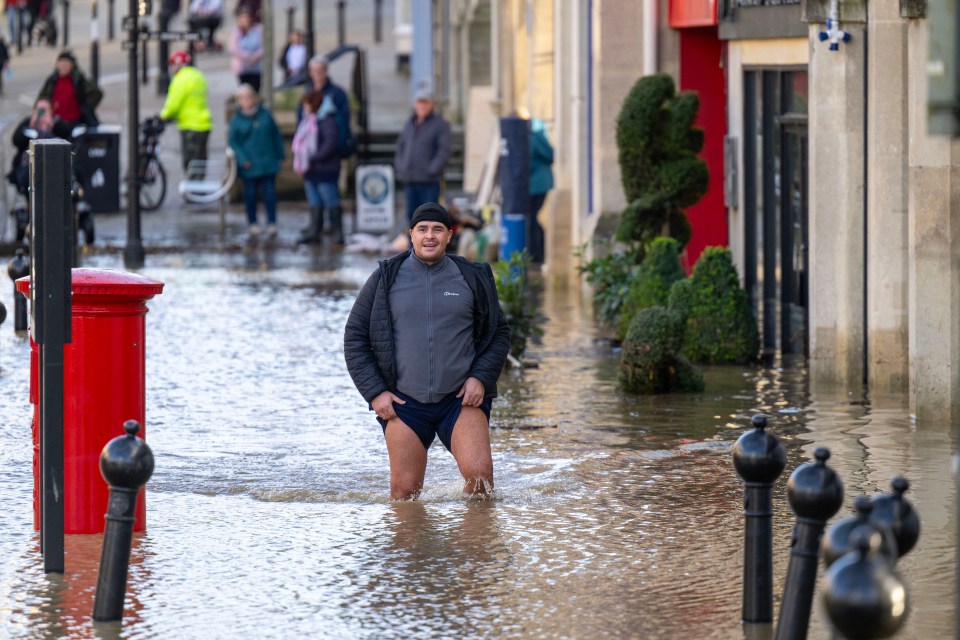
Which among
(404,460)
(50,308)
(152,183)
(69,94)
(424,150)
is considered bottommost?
(404,460)

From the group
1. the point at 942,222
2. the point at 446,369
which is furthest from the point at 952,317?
the point at 446,369

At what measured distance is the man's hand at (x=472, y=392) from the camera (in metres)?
9.02

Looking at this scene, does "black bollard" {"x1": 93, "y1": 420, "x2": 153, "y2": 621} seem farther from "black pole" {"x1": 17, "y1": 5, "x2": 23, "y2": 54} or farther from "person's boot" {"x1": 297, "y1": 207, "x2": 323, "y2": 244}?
"black pole" {"x1": 17, "y1": 5, "x2": 23, "y2": 54}

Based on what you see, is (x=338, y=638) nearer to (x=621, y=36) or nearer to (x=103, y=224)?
(x=621, y=36)

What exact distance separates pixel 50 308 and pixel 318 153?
17.5 m

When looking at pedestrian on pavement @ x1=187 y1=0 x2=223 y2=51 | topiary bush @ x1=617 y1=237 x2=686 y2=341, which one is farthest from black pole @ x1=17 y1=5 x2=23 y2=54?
topiary bush @ x1=617 y1=237 x2=686 y2=341

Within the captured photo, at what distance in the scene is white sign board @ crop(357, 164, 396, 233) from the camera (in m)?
25.9

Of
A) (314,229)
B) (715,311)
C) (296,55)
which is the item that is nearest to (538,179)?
(314,229)

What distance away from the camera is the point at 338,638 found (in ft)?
22.4

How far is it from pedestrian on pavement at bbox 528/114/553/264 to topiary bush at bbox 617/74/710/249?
6708 millimetres

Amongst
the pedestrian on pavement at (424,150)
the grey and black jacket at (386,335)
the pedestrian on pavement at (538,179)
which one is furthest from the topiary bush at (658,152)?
the pedestrian on pavement at (424,150)

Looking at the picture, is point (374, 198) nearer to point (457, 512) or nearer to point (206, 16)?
point (457, 512)

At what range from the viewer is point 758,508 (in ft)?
22.3

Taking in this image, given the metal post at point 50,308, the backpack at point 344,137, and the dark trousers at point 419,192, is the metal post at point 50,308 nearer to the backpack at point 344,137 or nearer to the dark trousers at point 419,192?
the dark trousers at point 419,192
